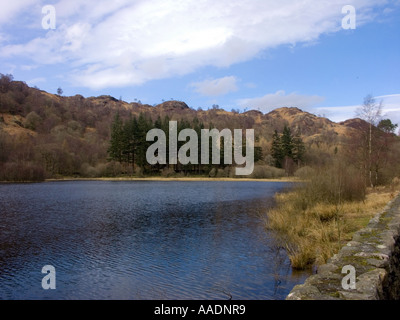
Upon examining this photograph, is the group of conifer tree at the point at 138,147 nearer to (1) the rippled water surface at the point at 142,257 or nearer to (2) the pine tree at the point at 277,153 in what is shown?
(2) the pine tree at the point at 277,153

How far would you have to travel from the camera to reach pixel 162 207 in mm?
26094

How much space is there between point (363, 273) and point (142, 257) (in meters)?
8.46

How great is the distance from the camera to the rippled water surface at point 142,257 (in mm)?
9031

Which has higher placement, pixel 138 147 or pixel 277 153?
pixel 138 147

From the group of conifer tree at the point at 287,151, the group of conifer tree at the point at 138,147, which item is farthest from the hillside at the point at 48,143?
the group of conifer tree at the point at 138,147

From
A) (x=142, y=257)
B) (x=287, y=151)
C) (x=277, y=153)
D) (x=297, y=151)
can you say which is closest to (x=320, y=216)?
(x=142, y=257)

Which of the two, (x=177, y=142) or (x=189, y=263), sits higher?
(x=177, y=142)

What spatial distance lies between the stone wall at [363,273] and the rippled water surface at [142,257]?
7.55ft

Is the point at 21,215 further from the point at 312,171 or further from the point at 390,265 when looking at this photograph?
the point at 390,265

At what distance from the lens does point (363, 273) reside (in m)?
5.54

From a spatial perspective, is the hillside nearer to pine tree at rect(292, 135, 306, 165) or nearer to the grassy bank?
pine tree at rect(292, 135, 306, 165)

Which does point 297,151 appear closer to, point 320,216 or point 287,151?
point 287,151
